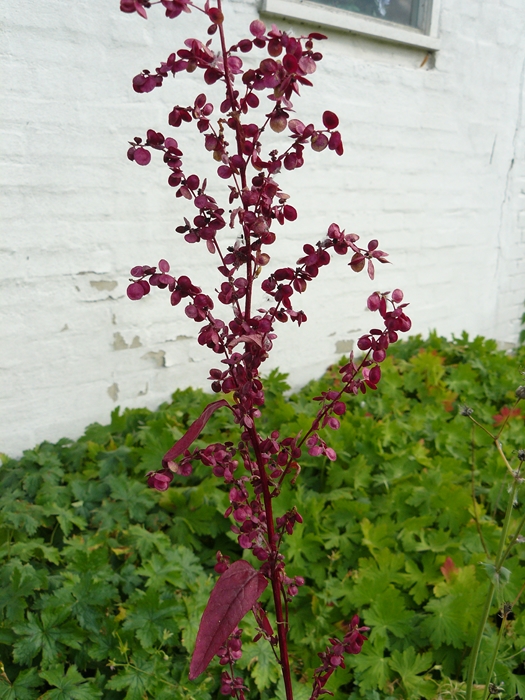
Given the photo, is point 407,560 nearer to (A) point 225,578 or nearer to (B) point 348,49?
(A) point 225,578

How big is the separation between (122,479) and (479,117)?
3009mm

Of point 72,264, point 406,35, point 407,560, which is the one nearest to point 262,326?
point 407,560

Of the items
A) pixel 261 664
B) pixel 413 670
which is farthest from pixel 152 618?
pixel 413 670

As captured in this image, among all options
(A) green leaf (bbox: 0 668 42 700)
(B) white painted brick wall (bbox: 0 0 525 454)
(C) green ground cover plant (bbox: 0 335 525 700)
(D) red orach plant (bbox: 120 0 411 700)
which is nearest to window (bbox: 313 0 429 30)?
(B) white painted brick wall (bbox: 0 0 525 454)

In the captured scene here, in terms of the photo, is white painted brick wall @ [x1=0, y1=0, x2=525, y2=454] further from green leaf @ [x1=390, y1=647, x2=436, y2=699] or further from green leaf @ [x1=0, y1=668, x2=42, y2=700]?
green leaf @ [x1=390, y1=647, x2=436, y2=699]

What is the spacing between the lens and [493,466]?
2453 millimetres

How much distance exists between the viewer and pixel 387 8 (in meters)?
3.26

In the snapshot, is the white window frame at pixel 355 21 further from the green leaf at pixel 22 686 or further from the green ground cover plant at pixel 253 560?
the green leaf at pixel 22 686

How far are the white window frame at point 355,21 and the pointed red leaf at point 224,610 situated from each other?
245 centimetres

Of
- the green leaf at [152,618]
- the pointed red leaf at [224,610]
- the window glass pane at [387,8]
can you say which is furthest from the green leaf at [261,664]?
the window glass pane at [387,8]

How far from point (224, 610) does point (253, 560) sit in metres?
1.16

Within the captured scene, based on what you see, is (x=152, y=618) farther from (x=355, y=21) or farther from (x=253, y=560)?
(x=355, y=21)

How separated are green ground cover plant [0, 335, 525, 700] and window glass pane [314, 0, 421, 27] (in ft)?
6.52

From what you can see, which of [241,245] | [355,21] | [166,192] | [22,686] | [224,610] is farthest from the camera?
[355,21]
